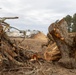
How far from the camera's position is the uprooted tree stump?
7455mm

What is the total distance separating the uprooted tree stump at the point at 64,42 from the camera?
293 inches

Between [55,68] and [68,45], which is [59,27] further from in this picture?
[55,68]

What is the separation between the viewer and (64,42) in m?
7.73

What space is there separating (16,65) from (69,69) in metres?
1.60

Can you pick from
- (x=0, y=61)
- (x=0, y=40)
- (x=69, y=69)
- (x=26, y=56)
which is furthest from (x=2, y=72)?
(x=69, y=69)

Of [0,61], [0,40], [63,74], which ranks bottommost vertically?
[63,74]

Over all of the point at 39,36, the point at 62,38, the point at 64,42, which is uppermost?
the point at 62,38

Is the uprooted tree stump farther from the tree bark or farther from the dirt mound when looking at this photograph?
the dirt mound

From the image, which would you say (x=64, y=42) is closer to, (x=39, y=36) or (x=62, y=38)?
(x=62, y=38)

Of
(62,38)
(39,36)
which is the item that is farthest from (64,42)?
(39,36)

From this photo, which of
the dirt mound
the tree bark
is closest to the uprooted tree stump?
the tree bark

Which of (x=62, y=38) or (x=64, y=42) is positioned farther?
(x=64, y=42)

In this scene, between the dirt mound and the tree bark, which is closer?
the tree bark

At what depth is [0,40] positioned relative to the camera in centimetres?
702
